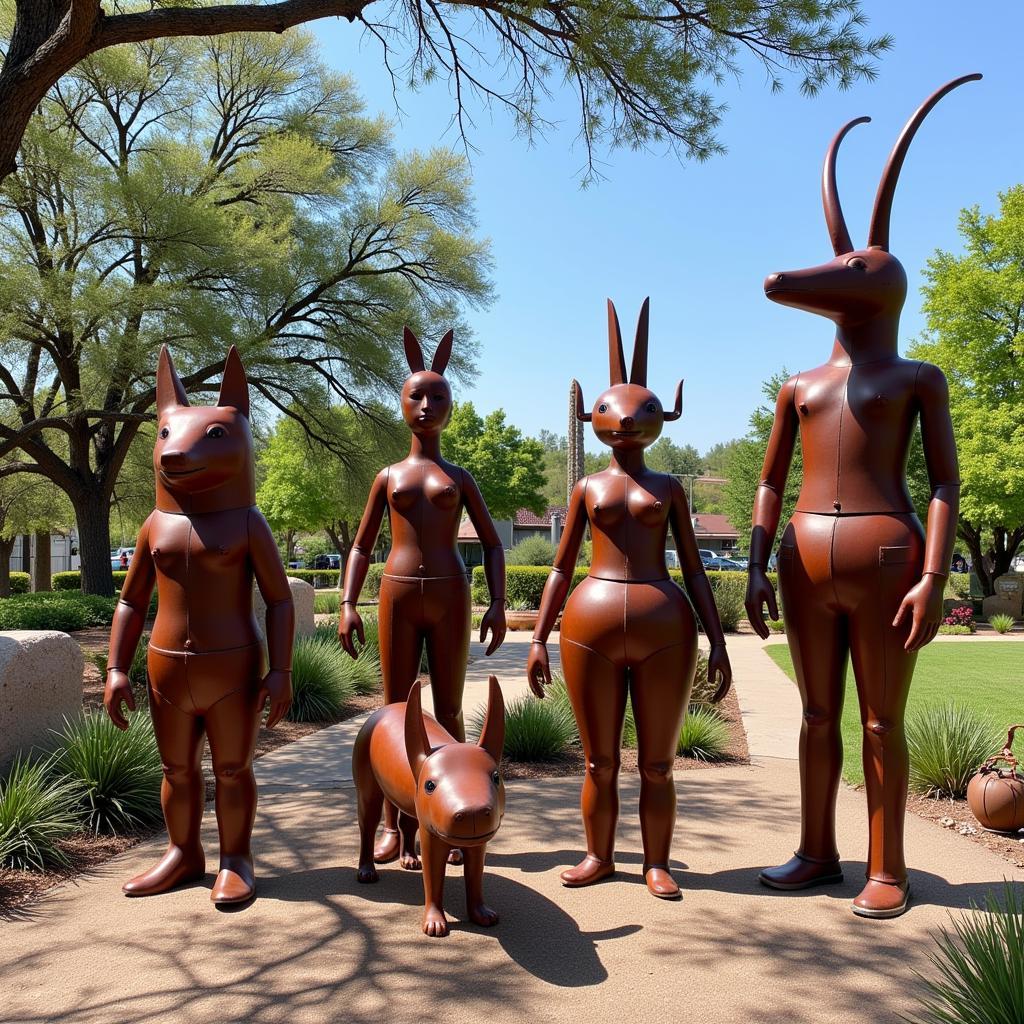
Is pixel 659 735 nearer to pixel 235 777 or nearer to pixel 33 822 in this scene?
pixel 235 777

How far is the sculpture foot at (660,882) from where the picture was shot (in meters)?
3.78

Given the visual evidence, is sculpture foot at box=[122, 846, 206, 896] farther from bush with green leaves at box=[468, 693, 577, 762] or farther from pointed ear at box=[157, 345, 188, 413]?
bush with green leaves at box=[468, 693, 577, 762]

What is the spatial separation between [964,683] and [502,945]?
9540mm

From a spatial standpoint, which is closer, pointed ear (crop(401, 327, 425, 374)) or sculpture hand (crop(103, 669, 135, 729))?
sculpture hand (crop(103, 669, 135, 729))

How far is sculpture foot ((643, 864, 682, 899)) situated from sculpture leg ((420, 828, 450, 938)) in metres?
1.00

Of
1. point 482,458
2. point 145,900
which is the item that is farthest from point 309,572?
point 145,900

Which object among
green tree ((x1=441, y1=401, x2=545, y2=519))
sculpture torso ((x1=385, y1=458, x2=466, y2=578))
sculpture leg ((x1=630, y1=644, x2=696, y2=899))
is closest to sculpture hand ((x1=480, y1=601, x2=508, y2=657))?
sculpture torso ((x1=385, y1=458, x2=466, y2=578))

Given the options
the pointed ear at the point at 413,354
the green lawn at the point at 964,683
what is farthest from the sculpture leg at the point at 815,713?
the green lawn at the point at 964,683

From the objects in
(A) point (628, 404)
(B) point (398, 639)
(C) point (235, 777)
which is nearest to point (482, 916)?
(C) point (235, 777)

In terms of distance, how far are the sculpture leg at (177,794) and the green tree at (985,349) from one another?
1991cm

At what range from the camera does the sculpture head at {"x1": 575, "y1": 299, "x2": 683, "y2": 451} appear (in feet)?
13.2

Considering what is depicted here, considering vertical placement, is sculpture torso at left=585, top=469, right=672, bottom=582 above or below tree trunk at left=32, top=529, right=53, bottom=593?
above

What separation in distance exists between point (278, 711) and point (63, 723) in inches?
115

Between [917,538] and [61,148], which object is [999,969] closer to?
[917,538]
